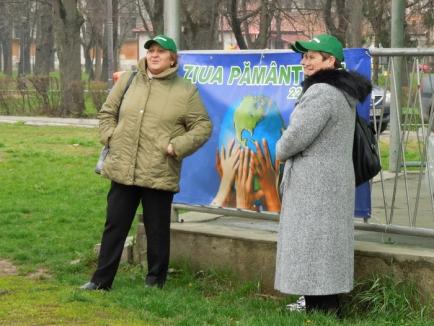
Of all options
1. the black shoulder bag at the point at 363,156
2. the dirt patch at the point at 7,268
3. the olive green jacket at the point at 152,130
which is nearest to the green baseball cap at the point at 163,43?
the olive green jacket at the point at 152,130

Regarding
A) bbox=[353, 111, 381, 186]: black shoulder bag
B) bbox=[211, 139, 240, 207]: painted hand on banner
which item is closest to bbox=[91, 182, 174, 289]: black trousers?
bbox=[211, 139, 240, 207]: painted hand on banner

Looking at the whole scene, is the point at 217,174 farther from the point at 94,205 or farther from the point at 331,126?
the point at 94,205

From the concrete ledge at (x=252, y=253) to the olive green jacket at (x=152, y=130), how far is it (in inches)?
26.7

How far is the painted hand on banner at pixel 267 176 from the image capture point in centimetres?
655

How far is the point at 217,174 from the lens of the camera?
22.7 ft

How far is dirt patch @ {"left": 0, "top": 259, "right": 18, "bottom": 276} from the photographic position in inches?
291

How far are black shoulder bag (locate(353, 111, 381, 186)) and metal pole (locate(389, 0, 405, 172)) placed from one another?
16.8 inches

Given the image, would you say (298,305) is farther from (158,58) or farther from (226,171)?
(158,58)

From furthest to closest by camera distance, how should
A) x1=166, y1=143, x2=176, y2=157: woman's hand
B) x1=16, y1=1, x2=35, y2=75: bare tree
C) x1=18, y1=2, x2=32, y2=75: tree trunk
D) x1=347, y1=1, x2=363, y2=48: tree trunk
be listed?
1. x1=18, y1=2, x2=32, y2=75: tree trunk
2. x1=16, y1=1, x2=35, y2=75: bare tree
3. x1=347, y1=1, x2=363, y2=48: tree trunk
4. x1=166, y1=143, x2=176, y2=157: woman's hand

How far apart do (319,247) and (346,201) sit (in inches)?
11.6

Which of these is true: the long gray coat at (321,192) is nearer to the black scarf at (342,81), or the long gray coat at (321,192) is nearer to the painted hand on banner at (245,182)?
the black scarf at (342,81)

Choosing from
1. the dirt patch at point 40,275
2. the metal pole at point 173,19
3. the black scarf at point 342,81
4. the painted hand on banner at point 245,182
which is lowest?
the dirt patch at point 40,275

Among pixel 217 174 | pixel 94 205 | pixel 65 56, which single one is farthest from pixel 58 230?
pixel 65 56

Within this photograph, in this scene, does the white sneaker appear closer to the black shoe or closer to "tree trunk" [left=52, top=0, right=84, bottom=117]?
the black shoe
